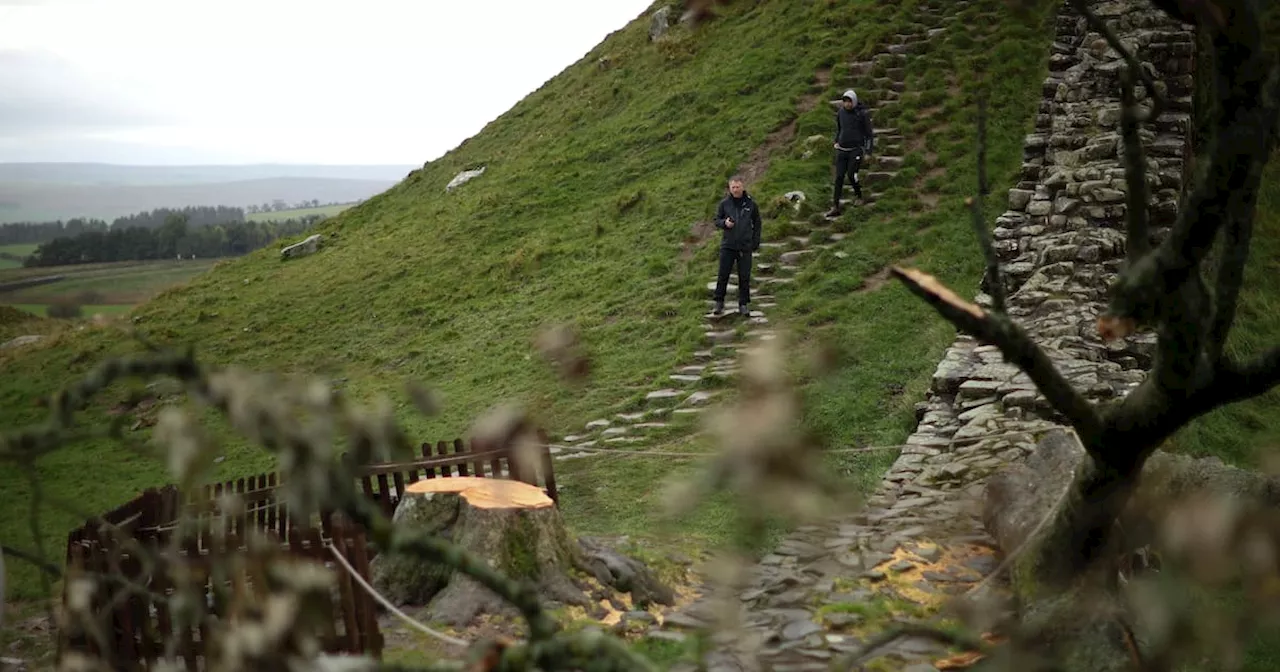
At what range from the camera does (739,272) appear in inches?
615

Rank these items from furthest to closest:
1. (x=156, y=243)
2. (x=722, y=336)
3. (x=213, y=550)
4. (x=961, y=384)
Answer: (x=156, y=243) → (x=722, y=336) → (x=961, y=384) → (x=213, y=550)

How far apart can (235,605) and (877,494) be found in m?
7.34

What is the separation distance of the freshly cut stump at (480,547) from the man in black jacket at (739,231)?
8.37 meters

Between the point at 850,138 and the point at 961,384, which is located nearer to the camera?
the point at 961,384

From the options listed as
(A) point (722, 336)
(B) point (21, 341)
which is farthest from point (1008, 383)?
(B) point (21, 341)

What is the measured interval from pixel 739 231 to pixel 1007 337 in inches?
423

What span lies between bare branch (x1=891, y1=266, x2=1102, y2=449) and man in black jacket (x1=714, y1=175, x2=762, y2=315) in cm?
1000

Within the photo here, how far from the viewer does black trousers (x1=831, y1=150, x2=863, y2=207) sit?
18.1 m

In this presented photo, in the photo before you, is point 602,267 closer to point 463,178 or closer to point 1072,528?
point 463,178

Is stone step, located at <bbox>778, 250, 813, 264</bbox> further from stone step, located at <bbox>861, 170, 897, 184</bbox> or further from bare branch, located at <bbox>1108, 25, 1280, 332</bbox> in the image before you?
bare branch, located at <bbox>1108, 25, 1280, 332</bbox>

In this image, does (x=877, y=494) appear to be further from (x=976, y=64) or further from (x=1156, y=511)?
(x=976, y=64)

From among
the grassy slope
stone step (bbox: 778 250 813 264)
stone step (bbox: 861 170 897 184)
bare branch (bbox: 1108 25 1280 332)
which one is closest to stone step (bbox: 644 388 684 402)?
the grassy slope

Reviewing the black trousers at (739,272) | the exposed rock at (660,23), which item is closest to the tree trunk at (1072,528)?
the black trousers at (739,272)

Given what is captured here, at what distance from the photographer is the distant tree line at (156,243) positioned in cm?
2823
